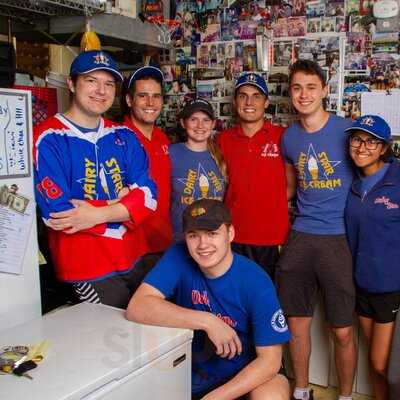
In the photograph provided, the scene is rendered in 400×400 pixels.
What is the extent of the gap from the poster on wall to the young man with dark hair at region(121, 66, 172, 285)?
63 cm

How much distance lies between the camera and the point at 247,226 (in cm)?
219

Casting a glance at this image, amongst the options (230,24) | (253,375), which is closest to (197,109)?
(230,24)

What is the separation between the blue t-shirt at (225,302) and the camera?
56.5 inches

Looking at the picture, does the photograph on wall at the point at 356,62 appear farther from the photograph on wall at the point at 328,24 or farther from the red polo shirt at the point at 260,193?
the red polo shirt at the point at 260,193

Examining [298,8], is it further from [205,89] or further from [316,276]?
[316,276]

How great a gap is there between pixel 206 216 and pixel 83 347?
50cm

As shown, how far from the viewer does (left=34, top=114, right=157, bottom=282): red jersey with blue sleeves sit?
5.08 feet

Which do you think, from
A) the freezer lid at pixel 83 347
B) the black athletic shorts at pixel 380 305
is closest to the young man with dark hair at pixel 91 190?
the freezer lid at pixel 83 347

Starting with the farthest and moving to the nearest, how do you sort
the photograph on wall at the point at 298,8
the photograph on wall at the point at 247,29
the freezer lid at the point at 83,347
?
the photograph on wall at the point at 247,29, the photograph on wall at the point at 298,8, the freezer lid at the point at 83,347

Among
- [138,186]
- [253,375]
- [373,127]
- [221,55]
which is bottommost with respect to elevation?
[253,375]

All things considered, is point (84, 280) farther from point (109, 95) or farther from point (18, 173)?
point (109, 95)

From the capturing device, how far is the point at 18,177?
1.47 m

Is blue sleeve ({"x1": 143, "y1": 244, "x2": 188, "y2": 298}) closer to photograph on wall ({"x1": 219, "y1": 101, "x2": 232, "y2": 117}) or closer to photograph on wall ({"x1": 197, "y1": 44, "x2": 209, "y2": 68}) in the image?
photograph on wall ({"x1": 219, "y1": 101, "x2": 232, "y2": 117})

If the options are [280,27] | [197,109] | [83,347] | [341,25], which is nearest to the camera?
[83,347]
